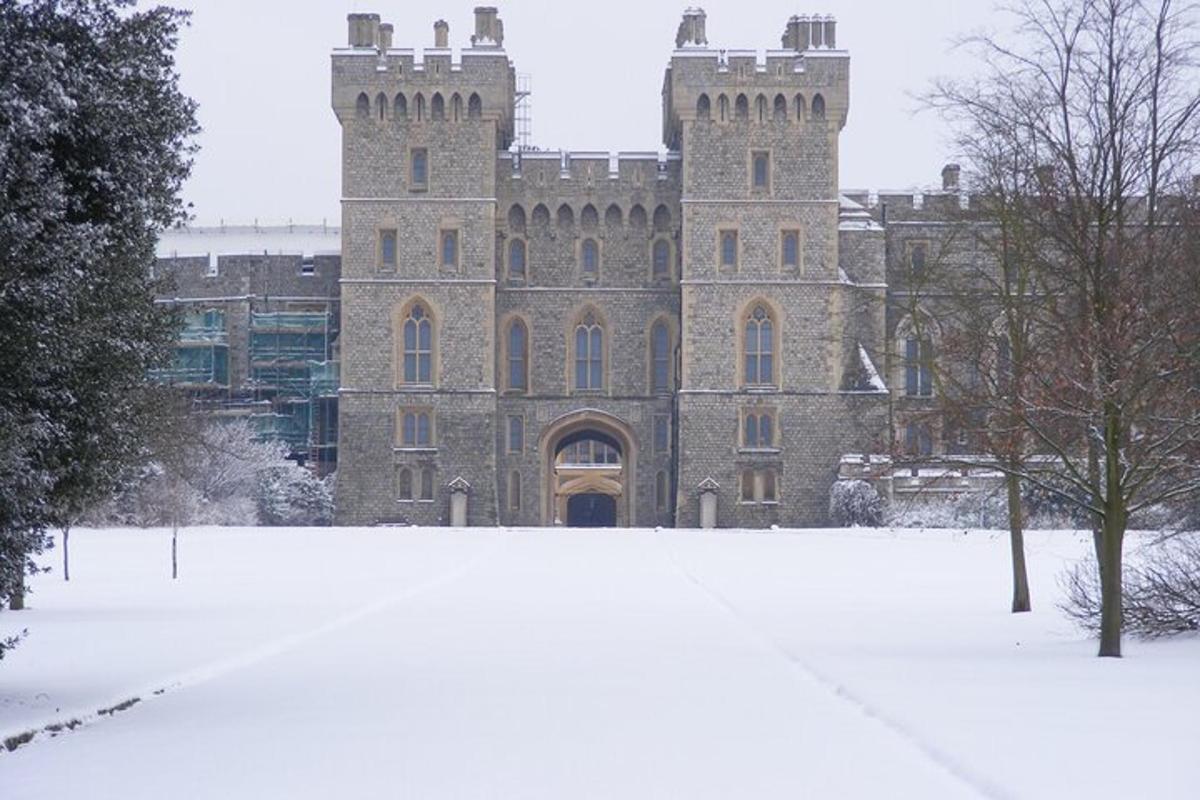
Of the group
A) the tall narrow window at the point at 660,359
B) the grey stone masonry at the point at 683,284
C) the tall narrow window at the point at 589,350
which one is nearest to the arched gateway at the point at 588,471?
the tall narrow window at the point at 589,350

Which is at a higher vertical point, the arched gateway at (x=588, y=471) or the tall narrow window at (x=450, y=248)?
the tall narrow window at (x=450, y=248)

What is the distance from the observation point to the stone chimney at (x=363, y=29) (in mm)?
50125

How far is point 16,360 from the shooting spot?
10.4 m

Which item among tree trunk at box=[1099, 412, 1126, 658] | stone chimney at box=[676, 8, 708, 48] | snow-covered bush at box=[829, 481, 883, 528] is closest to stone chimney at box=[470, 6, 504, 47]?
stone chimney at box=[676, 8, 708, 48]

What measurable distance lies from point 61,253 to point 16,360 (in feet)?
2.21

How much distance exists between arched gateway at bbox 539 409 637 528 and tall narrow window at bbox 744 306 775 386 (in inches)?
163

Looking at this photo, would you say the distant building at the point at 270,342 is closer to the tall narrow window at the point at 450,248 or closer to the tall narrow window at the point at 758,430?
the tall narrow window at the point at 450,248

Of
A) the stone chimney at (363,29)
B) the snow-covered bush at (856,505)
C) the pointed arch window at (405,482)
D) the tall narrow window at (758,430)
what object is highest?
Answer: the stone chimney at (363,29)

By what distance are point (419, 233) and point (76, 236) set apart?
38.9 m

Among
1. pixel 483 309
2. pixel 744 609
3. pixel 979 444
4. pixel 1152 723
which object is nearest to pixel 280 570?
pixel 744 609

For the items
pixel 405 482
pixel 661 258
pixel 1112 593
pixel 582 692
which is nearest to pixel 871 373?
pixel 661 258

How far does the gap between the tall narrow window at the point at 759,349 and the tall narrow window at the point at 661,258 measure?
3.41 metres

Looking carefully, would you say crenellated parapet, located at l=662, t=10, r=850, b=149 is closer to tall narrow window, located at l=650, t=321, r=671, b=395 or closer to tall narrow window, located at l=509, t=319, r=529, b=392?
tall narrow window, located at l=650, t=321, r=671, b=395

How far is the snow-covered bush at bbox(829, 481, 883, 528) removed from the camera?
4631 centimetres
